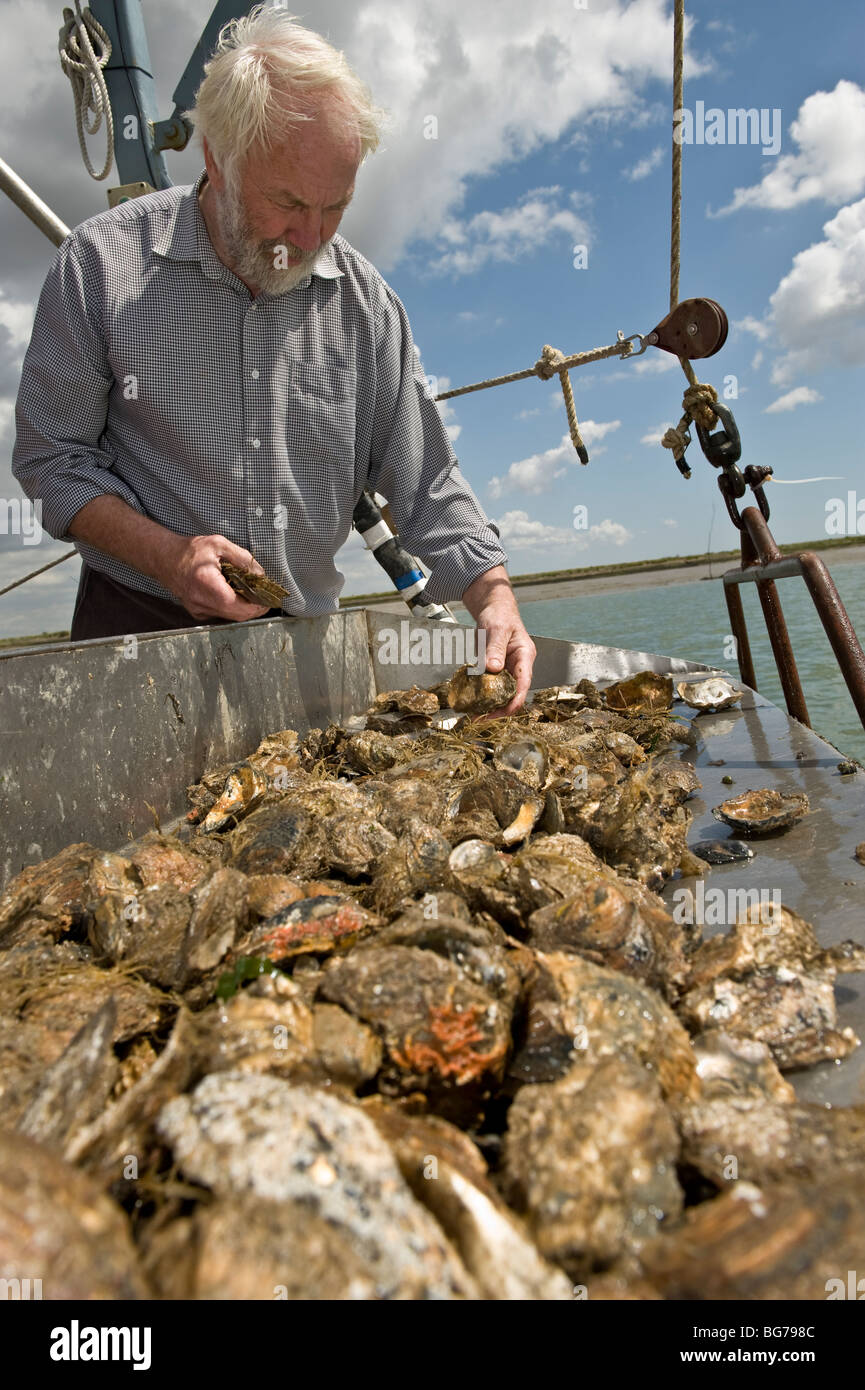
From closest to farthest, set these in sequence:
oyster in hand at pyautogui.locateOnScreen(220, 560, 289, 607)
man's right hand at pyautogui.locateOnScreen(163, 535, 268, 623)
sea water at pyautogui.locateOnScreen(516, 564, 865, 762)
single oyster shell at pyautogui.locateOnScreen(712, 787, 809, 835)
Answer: single oyster shell at pyautogui.locateOnScreen(712, 787, 809, 835)
man's right hand at pyautogui.locateOnScreen(163, 535, 268, 623)
oyster in hand at pyautogui.locateOnScreen(220, 560, 289, 607)
sea water at pyautogui.locateOnScreen(516, 564, 865, 762)

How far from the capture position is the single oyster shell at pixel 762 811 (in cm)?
262

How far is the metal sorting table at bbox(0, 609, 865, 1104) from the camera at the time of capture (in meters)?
2.28

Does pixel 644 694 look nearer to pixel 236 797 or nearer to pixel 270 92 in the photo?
pixel 236 797

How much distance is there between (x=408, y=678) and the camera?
5.48 metres

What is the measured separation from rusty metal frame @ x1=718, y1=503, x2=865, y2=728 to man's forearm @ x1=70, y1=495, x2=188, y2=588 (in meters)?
2.74

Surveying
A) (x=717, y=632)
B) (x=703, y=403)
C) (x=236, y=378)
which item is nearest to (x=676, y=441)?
(x=703, y=403)

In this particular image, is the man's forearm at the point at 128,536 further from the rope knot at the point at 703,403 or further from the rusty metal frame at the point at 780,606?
the rope knot at the point at 703,403

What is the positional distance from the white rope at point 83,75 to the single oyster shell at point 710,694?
556 cm

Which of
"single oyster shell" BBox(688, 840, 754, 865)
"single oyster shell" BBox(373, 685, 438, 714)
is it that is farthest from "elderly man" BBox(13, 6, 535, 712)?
"single oyster shell" BBox(688, 840, 754, 865)

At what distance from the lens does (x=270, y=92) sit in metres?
3.56

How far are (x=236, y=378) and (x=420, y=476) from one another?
118 cm

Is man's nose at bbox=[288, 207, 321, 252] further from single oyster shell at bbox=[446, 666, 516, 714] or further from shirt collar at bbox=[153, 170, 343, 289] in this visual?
single oyster shell at bbox=[446, 666, 516, 714]
